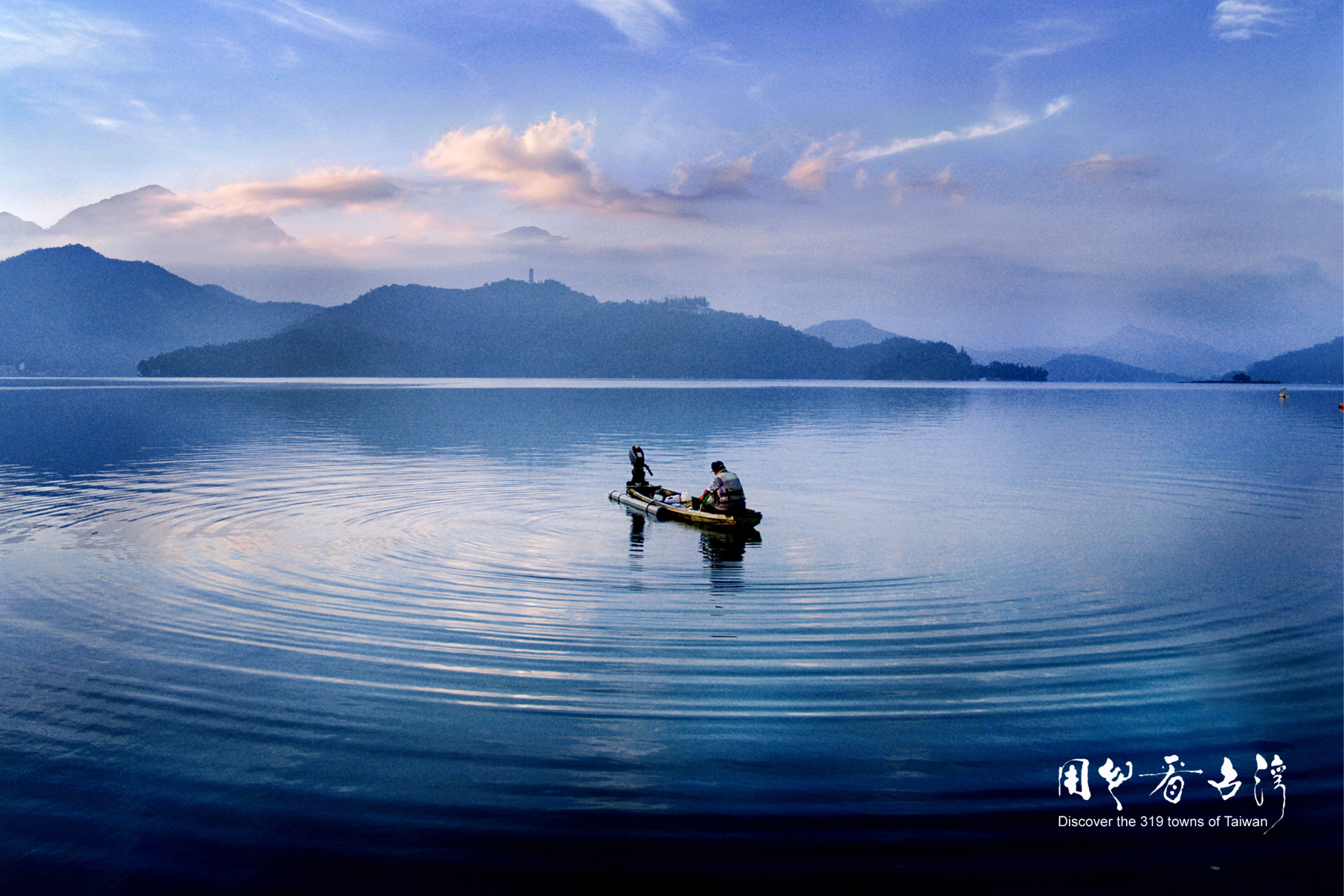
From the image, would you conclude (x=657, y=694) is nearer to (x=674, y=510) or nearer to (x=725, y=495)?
(x=725, y=495)

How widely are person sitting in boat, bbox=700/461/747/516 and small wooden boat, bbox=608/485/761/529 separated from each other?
16 cm

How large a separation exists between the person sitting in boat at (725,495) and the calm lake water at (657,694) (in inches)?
46.6

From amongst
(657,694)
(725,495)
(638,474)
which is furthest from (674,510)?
(657,694)

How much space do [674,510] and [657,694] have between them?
15.8 m

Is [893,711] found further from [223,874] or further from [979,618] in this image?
[223,874]

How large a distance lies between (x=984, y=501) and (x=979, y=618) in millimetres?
17209

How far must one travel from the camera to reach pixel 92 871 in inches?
323

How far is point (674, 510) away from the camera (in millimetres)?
28172

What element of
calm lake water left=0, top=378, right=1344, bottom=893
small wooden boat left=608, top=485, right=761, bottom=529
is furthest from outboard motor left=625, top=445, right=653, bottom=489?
calm lake water left=0, top=378, right=1344, bottom=893

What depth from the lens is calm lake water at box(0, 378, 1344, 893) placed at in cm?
858

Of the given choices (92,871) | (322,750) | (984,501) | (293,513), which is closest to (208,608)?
(322,750)

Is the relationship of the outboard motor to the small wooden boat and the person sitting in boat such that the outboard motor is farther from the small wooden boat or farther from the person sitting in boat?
the person sitting in boat

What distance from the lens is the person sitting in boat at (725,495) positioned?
2567cm

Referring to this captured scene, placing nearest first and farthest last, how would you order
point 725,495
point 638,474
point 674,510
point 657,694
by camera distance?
point 657,694 < point 725,495 < point 674,510 < point 638,474
